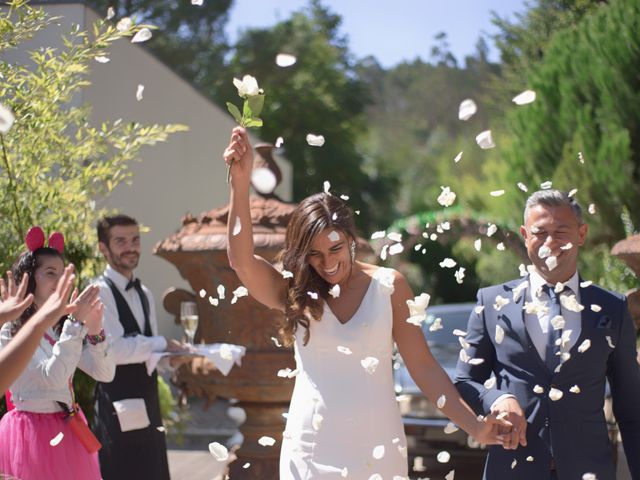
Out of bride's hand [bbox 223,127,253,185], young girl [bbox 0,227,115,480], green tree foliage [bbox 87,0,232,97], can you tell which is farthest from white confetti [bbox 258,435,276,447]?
green tree foliage [bbox 87,0,232,97]

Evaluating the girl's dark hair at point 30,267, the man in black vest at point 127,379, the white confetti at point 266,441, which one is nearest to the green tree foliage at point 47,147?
the man in black vest at point 127,379

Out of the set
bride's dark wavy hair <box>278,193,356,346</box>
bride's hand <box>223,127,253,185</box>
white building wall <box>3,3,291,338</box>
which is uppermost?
bride's hand <box>223,127,253,185</box>

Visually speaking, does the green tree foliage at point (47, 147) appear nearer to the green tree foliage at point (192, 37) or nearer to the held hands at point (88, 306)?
the held hands at point (88, 306)

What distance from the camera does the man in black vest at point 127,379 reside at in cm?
471

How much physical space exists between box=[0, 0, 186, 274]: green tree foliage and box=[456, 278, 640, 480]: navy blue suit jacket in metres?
2.47

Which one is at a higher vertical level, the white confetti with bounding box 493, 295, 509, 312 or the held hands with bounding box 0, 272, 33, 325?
the held hands with bounding box 0, 272, 33, 325

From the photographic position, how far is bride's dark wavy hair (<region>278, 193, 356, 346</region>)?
2.96 metres

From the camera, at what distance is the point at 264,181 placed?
535 centimetres

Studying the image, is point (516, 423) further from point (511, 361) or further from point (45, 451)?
point (45, 451)

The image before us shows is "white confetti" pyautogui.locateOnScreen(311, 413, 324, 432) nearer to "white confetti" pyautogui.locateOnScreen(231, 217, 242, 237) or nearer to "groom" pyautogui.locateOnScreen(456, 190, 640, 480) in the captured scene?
"groom" pyautogui.locateOnScreen(456, 190, 640, 480)

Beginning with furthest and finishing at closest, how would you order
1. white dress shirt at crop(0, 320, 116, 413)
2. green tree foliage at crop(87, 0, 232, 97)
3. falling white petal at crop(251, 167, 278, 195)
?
green tree foliage at crop(87, 0, 232, 97) → falling white petal at crop(251, 167, 278, 195) → white dress shirt at crop(0, 320, 116, 413)

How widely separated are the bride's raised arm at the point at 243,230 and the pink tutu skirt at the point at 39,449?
1318 millimetres

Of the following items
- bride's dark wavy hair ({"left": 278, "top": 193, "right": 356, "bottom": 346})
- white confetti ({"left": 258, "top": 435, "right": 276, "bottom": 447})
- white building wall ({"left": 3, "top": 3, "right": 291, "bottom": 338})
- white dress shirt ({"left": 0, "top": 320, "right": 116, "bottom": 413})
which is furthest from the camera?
white building wall ({"left": 3, "top": 3, "right": 291, "bottom": 338})

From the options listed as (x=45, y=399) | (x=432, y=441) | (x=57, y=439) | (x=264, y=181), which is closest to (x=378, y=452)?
(x=57, y=439)
